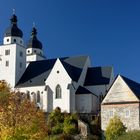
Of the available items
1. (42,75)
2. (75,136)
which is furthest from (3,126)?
(42,75)

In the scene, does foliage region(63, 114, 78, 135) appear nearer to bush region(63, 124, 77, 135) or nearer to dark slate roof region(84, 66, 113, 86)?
bush region(63, 124, 77, 135)

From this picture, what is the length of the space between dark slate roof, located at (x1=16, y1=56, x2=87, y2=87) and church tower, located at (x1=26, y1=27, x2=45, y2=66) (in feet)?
24.1

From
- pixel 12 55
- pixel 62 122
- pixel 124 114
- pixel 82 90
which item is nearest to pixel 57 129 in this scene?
pixel 62 122

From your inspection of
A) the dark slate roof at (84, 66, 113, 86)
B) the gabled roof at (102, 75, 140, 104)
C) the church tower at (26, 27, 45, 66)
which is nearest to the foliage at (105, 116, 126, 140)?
the gabled roof at (102, 75, 140, 104)

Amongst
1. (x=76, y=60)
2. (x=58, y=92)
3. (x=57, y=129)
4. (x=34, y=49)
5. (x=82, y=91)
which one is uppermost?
(x=34, y=49)

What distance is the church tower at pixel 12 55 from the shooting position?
84.6 m

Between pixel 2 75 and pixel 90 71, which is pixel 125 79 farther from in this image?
pixel 2 75

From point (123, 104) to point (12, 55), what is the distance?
1141 inches

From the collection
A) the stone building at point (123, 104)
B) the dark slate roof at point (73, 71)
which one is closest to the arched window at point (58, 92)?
the dark slate roof at point (73, 71)

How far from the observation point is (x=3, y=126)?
41.1m

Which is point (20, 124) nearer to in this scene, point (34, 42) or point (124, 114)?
point (124, 114)

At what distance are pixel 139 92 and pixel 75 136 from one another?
33.5 feet

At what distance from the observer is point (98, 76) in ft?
262

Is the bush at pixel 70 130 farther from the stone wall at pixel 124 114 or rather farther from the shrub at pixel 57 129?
the stone wall at pixel 124 114
